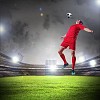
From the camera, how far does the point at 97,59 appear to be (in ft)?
87.1

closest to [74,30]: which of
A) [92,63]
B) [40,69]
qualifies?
[92,63]

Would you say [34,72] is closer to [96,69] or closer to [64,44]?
[96,69]

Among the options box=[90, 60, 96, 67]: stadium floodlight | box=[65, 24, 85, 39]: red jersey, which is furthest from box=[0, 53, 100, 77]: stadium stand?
box=[65, 24, 85, 39]: red jersey

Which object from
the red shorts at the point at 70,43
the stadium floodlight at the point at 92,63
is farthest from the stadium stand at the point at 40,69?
the red shorts at the point at 70,43

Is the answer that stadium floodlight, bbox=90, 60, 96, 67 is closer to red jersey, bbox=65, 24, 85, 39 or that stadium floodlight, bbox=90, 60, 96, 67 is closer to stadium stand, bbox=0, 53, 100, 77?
stadium stand, bbox=0, 53, 100, 77

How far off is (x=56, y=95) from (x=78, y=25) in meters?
5.18

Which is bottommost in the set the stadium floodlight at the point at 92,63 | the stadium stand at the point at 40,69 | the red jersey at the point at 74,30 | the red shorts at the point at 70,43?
the red shorts at the point at 70,43

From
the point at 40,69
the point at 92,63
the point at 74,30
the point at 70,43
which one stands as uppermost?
the point at 92,63

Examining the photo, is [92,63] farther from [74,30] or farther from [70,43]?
[74,30]

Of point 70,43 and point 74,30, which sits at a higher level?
point 74,30

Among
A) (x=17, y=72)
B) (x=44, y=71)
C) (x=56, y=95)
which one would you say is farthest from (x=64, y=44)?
(x=44, y=71)

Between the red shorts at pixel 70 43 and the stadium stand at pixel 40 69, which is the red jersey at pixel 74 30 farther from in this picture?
the stadium stand at pixel 40 69

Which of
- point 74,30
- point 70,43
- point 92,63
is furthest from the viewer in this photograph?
point 92,63

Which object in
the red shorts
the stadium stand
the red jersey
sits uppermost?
the stadium stand
